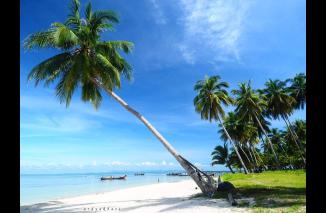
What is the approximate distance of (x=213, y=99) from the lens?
35531 mm

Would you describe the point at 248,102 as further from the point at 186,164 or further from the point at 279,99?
the point at 186,164

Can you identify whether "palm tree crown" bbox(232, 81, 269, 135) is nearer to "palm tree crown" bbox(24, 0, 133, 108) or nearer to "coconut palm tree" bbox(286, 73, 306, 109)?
"coconut palm tree" bbox(286, 73, 306, 109)

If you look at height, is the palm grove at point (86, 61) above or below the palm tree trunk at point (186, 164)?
above

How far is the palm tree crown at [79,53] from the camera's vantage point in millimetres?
15164

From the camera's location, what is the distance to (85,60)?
15250 millimetres

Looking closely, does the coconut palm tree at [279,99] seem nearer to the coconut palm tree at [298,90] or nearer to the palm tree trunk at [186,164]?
the coconut palm tree at [298,90]

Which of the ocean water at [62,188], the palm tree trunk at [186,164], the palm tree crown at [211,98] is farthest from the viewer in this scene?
the palm tree crown at [211,98]

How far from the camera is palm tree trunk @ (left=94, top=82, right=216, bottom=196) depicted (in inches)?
595

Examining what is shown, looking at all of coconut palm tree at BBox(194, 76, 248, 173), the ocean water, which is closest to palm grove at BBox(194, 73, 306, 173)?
coconut palm tree at BBox(194, 76, 248, 173)

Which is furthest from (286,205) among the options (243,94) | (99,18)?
(243,94)

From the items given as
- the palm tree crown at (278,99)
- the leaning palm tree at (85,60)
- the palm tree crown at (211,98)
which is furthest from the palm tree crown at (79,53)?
the palm tree crown at (278,99)
